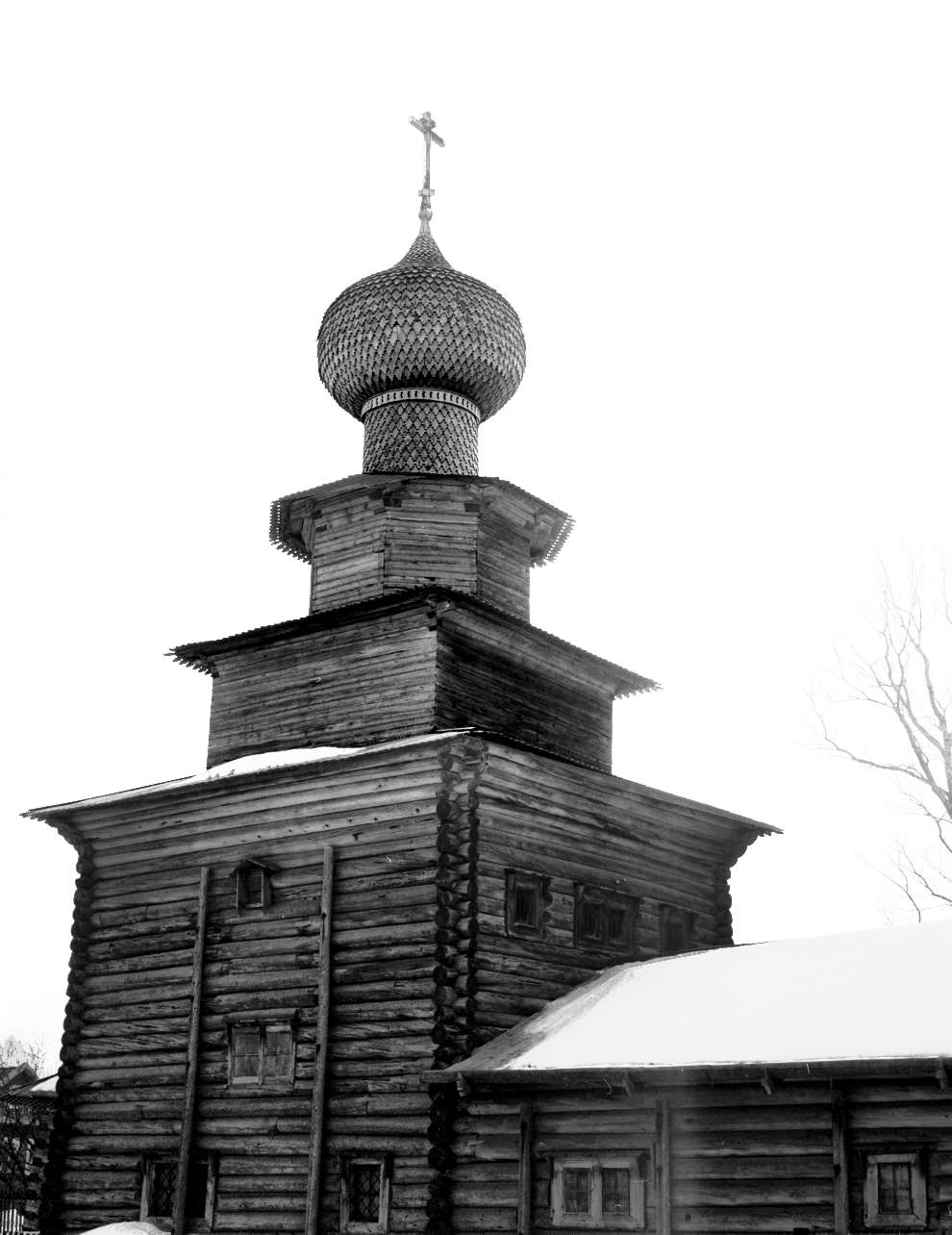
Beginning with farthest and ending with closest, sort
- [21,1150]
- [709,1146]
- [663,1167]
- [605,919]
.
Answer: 1. [21,1150]
2. [605,919]
3. [663,1167]
4. [709,1146]

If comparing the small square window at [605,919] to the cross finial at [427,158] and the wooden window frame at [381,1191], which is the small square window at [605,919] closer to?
the wooden window frame at [381,1191]

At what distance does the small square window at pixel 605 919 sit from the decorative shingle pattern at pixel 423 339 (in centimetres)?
886

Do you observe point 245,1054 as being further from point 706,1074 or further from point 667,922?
point 706,1074

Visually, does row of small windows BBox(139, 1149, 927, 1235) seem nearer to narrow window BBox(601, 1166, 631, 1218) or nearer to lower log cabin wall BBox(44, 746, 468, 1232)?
narrow window BBox(601, 1166, 631, 1218)

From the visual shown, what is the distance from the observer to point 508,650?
21734 millimetres

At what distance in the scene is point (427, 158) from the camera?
27094mm

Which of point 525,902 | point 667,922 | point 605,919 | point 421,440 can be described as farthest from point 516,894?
point 421,440

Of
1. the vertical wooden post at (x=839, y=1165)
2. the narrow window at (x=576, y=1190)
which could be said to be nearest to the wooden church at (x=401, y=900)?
the narrow window at (x=576, y=1190)

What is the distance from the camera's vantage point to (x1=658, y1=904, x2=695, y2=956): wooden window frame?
68.7 ft

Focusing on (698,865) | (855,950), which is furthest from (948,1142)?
(698,865)

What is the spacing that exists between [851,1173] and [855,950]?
3495mm

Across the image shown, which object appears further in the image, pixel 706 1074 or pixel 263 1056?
pixel 263 1056

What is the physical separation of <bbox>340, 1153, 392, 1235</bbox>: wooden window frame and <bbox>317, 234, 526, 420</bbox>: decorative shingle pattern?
1238 centimetres

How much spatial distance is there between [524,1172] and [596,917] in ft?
15.0
